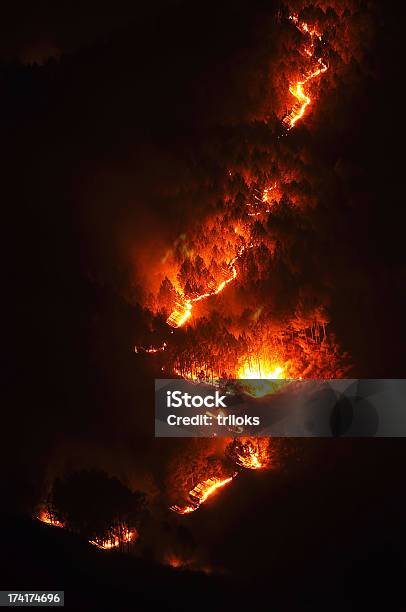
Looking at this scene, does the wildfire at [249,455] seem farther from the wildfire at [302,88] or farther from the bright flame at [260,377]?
the wildfire at [302,88]

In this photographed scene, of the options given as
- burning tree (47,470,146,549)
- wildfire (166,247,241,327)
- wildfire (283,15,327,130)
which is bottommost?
burning tree (47,470,146,549)

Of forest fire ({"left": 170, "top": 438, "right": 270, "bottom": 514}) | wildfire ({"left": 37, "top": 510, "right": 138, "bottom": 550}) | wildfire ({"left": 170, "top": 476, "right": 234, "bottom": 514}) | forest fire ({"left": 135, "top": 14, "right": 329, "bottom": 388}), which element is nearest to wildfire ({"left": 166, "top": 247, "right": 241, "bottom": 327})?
forest fire ({"left": 135, "top": 14, "right": 329, "bottom": 388})

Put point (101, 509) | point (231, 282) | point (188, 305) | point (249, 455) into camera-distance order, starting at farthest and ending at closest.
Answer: point (188, 305), point (231, 282), point (101, 509), point (249, 455)

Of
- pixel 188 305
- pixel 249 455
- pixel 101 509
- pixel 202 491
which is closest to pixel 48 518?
pixel 101 509

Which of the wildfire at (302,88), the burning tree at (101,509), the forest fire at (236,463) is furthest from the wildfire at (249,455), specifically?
the wildfire at (302,88)

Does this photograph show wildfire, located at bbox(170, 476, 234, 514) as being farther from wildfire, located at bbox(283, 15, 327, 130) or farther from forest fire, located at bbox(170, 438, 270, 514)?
wildfire, located at bbox(283, 15, 327, 130)

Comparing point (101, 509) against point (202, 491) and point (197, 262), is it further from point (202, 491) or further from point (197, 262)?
point (197, 262)

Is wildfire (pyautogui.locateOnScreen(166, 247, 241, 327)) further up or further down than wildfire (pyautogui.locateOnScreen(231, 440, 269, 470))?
further up

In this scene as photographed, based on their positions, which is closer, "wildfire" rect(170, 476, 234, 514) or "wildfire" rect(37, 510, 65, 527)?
"wildfire" rect(170, 476, 234, 514)

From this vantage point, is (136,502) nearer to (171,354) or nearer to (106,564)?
(106,564)

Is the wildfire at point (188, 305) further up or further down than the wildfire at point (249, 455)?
further up

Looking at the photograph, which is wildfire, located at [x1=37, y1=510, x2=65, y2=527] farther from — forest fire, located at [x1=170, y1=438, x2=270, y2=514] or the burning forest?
forest fire, located at [x1=170, y1=438, x2=270, y2=514]

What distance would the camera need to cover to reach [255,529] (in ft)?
15.1

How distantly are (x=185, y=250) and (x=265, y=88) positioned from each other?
1.47 metres
